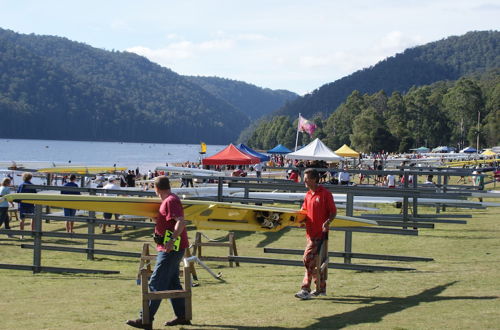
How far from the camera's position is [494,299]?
8570 mm

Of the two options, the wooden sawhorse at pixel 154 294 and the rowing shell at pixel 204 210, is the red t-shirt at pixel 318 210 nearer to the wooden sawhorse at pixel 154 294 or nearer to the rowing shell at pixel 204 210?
the rowing shell at pixel 204 210

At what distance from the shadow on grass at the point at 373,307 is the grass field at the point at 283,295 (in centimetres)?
1

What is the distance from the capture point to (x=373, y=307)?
8.49m

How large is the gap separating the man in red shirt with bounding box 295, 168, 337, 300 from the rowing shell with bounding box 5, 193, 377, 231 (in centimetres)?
63

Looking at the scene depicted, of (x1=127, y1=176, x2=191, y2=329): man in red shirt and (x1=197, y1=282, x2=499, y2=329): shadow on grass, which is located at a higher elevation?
(x1=127, y1=176, x2=191, y2=329): man in red shirt

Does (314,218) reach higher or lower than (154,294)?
higher

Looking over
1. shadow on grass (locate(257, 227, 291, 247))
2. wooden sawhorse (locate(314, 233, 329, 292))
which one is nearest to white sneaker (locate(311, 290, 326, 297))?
wooden sawhorse (locate(314, 233, 329, 292))

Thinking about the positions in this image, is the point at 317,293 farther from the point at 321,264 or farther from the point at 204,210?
the point at 204,210

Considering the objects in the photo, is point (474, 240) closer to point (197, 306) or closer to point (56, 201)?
point (197, 306)

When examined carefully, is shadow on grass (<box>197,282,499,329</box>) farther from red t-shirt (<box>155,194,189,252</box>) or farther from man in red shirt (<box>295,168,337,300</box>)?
red t-shirt (<box>155,194,189,252</box>)

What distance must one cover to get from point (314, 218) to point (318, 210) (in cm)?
14

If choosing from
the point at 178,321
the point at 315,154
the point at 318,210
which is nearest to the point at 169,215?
the point at 178,321

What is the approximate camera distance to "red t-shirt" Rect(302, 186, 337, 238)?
29.0 feet

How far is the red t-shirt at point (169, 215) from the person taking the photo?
24.0 ft
